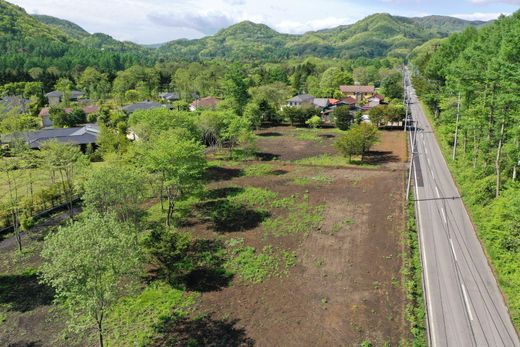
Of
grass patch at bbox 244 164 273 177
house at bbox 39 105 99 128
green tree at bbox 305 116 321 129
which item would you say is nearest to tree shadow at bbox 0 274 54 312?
grass patch at bbox 244 164 273 177

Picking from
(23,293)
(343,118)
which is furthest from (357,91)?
(23,293)

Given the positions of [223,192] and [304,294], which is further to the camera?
[223,192]

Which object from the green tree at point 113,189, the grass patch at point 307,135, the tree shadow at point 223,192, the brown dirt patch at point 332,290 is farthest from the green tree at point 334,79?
the green tree at point 113,189

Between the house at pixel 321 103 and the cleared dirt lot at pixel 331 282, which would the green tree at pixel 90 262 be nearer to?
the cleared dirt lot at pixel 331 282

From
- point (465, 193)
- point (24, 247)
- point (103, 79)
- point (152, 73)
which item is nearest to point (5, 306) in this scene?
point (24, 247)

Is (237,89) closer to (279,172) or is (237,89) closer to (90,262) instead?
(279,172)
